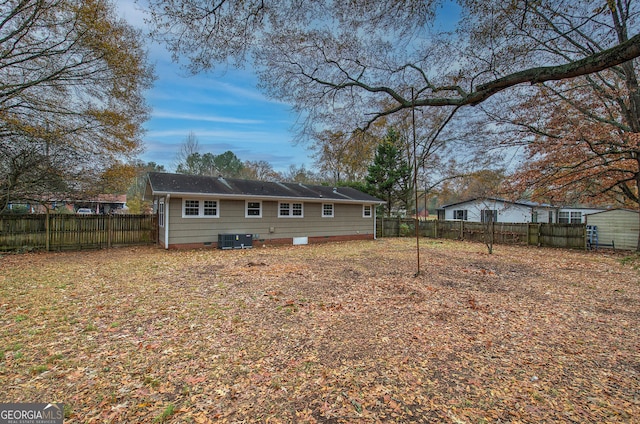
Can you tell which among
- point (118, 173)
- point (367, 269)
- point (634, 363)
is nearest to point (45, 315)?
point (367, 269)

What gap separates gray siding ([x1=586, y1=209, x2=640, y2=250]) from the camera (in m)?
13.0

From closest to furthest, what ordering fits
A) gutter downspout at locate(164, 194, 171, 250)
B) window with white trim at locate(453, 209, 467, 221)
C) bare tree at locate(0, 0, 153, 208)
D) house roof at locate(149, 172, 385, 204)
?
bare tree at locate(0, 0, 153, 208), gutter downspout at locate(164, 194, 171, 250), house roof at locate(149, 172, 385, 204), window with white trim at locate(453, 209, 467, 221)

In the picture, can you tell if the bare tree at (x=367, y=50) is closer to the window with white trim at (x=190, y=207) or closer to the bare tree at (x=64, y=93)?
the bare tree at (x=64, y=93)

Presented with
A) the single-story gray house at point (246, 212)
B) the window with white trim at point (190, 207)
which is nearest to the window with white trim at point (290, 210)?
the single-story gray house at point (246, 212)

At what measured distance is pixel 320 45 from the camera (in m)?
6.36

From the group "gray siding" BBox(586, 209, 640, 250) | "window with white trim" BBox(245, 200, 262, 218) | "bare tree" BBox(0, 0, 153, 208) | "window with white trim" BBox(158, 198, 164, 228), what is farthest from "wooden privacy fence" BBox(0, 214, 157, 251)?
"gray siding" BBox(586, 209, 640, 250)

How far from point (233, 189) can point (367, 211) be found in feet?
26.8

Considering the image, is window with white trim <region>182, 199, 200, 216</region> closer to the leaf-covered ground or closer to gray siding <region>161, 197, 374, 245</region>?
gray siding <region>161, 197, 374, 245</region>

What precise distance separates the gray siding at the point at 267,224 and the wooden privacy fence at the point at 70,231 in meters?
2.99

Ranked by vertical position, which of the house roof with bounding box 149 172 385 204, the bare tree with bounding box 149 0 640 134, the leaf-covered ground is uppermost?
the bare tree with bounding box 149 0 640 134

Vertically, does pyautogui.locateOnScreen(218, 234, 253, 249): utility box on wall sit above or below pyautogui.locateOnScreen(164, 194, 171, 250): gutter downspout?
below

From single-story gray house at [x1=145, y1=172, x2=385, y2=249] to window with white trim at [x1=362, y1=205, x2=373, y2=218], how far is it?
11cm

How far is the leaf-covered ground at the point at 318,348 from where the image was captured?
2387mm

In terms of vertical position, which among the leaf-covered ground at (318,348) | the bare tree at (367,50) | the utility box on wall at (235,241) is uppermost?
the bare tree at (367,50)
